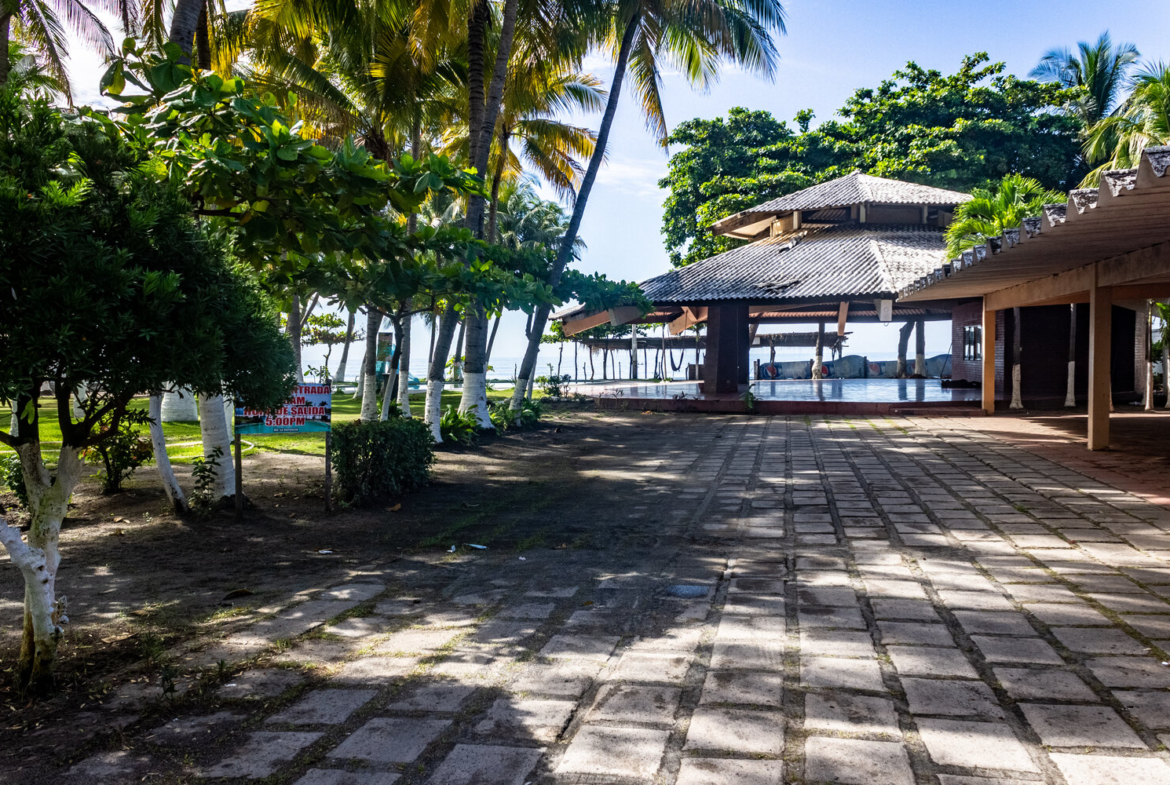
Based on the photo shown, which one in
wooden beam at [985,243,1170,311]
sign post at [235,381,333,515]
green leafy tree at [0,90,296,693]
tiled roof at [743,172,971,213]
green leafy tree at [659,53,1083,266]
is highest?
green leafy tree at [659,53,1083,266]

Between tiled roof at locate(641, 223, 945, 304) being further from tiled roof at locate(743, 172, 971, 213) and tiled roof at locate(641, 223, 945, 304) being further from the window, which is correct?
the window

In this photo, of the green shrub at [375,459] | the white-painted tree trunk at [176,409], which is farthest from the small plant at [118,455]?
the white-painted tree trunk at [176,409]

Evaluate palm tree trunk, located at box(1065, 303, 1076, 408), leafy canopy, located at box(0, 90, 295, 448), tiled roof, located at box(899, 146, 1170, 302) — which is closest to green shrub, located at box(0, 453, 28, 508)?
leafy canopy, located at box(0, 90, 295, 448)

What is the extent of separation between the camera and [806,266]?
2180cm

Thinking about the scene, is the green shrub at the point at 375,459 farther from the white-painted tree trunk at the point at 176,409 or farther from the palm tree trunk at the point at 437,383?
the white-painted tree trunk at the point at 176,409

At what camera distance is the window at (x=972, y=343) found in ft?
76.5

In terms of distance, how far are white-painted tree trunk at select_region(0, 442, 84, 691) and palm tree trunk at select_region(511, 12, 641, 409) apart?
11.4 metres

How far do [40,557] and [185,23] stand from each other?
5.90 metres

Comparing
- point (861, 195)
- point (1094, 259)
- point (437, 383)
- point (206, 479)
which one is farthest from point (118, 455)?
point (861, 195)

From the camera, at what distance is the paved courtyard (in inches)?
106

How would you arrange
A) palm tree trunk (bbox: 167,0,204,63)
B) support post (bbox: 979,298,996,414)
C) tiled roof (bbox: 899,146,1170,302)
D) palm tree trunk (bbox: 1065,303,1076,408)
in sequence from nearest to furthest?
tiled roof (bbox: 899,146,1170,302), palm tree trunk (bbox: 167,0,204,63), support post (bbox: 979,298,996,414), palm tree trunk (bbox: 1065,303,1076,408)

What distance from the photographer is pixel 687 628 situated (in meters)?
4.04

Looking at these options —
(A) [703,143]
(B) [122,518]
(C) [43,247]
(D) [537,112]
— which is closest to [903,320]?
(A) [703,143]

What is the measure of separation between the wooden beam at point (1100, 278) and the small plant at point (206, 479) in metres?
10.1
